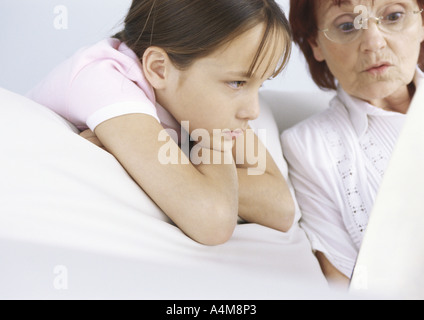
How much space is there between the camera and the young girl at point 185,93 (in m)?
0.86

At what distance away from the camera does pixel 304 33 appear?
4.65ft

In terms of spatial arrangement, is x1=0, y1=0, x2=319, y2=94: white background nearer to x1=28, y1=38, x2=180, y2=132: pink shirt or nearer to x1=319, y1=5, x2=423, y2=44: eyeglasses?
x1=319, y1=5, x2=423, y2=44: eyeglasses

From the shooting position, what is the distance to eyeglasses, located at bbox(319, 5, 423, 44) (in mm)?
1212

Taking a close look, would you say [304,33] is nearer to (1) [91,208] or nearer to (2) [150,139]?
(2) [150,139]

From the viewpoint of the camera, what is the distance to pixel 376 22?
1209mm

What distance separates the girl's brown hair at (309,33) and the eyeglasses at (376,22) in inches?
1.7

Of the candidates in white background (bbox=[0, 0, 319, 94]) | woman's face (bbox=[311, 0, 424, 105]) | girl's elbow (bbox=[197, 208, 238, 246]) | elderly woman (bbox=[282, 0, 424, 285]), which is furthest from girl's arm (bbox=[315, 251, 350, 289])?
white background (bbox=[0, 0, 319, 94])

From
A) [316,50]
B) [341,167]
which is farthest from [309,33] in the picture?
[341,167]

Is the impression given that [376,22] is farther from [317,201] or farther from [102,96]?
[102,96]

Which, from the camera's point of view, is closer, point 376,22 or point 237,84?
point 237,84

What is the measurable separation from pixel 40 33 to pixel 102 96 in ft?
3.18

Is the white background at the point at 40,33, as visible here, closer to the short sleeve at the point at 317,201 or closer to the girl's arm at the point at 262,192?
the short sleeve at the point at 317,201
